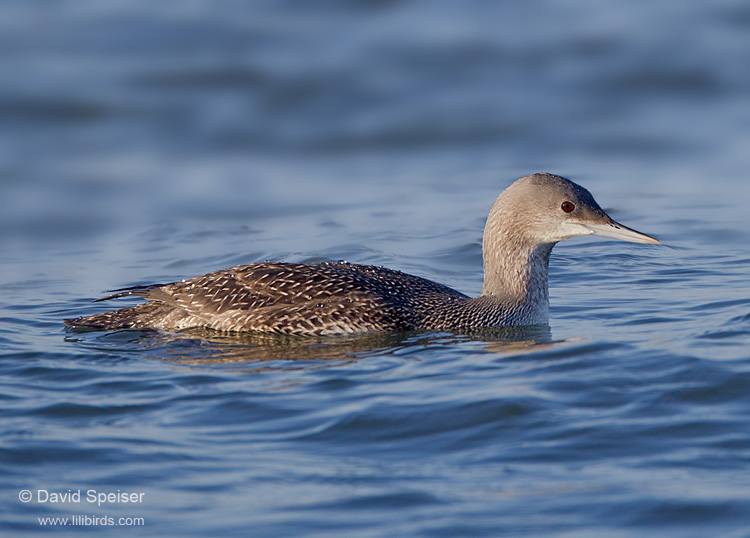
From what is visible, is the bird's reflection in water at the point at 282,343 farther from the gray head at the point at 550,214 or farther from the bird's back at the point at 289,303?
the gray head at the point at 550,214

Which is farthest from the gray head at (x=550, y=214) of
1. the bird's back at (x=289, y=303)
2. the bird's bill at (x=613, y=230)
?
the bird's back at (x=289, y=303)

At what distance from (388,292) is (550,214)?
1237mm

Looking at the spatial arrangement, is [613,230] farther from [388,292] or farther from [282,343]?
[282,343]

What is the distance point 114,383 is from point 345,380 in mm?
1339

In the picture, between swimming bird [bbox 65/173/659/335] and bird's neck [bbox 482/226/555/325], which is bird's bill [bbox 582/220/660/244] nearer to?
swimming bird [bbox 65/173/659/335]

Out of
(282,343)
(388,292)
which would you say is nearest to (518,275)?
(388,292)

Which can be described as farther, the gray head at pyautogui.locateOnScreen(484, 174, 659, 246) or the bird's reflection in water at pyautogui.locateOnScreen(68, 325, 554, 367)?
the gray head at pyautogui.locateOnScreen(484, 174, 659, 246)

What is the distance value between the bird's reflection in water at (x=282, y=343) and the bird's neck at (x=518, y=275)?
16 centimetres

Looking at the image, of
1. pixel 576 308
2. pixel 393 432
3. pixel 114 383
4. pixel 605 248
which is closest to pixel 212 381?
pixel 114 383

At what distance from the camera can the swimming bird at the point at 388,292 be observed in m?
7.95

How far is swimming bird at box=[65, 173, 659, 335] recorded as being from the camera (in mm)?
7953

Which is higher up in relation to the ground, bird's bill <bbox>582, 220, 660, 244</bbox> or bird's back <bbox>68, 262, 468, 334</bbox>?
bird's bill <bbox>582, 220, 660, 244</bbox>

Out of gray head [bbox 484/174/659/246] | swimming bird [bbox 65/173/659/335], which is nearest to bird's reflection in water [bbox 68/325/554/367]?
swimming bird [bbox 65/173/659/335]

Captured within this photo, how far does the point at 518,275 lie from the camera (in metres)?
8.36
